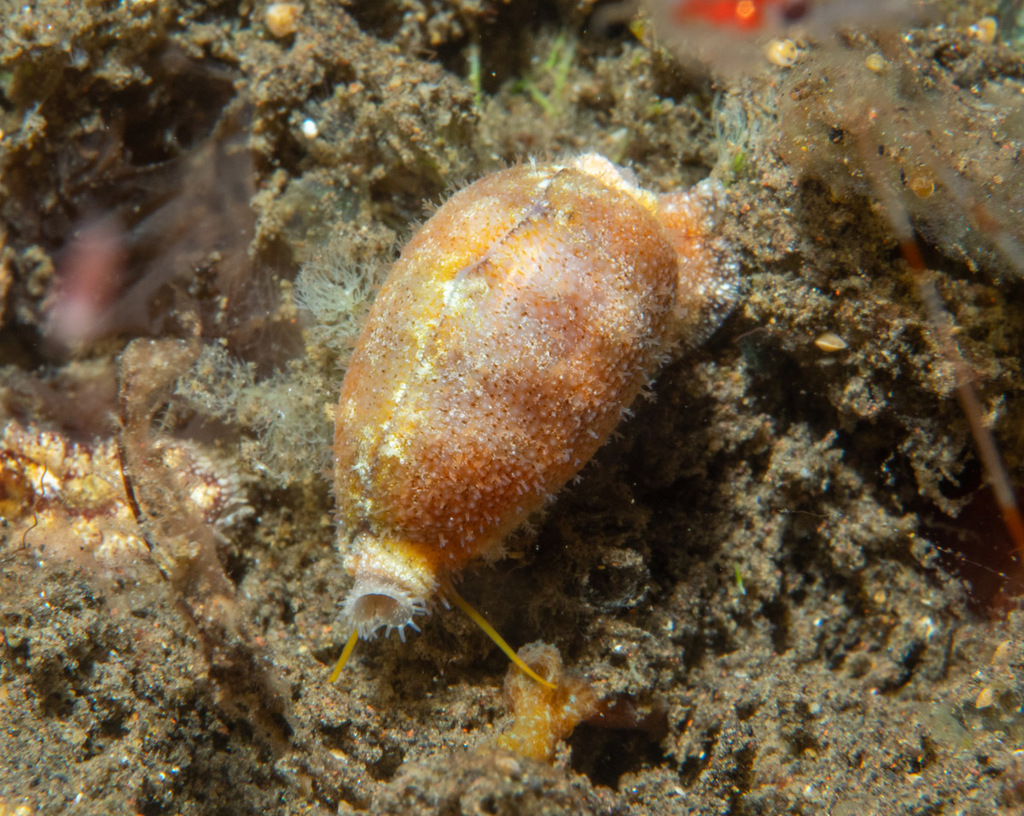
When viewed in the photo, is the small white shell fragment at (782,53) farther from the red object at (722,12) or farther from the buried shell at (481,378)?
the buried shell at (481,378)

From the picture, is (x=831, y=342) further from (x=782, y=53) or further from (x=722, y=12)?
(x=722, y=12)

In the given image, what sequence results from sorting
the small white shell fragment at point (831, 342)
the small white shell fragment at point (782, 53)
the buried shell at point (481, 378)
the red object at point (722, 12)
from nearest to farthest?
1. the buried shell at point (481, 378)
2. the small white shell fragment at point (831, 342)
3. the small white shell fragment at point (782, 53)
4. the red object at point (722, 12)

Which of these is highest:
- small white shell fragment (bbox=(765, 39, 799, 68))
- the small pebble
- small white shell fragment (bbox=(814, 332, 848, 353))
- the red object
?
the red object

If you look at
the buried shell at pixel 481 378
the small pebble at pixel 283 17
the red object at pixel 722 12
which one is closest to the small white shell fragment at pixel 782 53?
the red object at pixel 722 12

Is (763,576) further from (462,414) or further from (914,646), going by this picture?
(462,414)

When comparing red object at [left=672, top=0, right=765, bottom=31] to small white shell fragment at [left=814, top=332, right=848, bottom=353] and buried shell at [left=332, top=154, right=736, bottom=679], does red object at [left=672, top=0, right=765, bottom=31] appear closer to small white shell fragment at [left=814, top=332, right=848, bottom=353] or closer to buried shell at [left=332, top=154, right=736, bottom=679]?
buried shell at [left=332, top=154, right=736, bottom=679]

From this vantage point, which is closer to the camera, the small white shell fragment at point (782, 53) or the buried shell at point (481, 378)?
the buried shell at point (481, 378)

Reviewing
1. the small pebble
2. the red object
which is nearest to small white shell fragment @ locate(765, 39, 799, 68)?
the red object

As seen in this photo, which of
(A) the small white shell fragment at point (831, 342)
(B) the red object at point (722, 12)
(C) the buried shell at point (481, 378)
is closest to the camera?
(C) the buried shell at point (481, 378)
